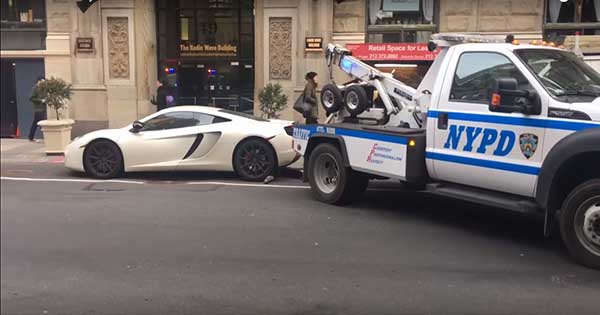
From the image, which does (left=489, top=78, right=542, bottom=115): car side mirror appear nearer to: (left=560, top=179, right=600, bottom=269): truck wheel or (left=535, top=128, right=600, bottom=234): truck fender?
(left=535, top=128, right=600, bottom=234): truck fender

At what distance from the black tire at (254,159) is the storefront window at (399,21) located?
25.1 feet

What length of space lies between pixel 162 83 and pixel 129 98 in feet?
8.75

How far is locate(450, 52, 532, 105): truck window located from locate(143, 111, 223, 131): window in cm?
497

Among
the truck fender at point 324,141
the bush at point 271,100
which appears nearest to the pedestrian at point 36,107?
the bush at point 271,100

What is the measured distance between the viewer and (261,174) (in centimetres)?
1086

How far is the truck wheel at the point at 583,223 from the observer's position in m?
5.84

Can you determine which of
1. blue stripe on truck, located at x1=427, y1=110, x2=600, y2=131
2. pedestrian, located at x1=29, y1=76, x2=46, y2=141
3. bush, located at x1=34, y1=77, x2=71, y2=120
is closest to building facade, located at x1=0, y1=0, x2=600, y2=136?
pedestrian, located at x1=29, y1=76, x2=46, y2=141

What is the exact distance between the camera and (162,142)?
428 inches

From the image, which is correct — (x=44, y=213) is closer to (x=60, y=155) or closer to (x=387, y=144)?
(x=387, y=144)

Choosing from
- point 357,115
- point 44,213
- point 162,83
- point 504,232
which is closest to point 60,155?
point 162,83

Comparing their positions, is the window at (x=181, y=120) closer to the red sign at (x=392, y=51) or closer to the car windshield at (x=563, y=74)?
the car windshield at (x=563, y=74)

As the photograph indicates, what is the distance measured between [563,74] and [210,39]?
13685 mm

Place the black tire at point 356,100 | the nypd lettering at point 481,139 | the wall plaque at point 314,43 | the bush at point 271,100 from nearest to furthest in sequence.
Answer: the nypd lettering at point 481,139
the black tire at point 356,100
the bush at point 271,100
the wall plaque at point 314,43

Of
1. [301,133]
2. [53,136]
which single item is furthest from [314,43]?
[301,133]
